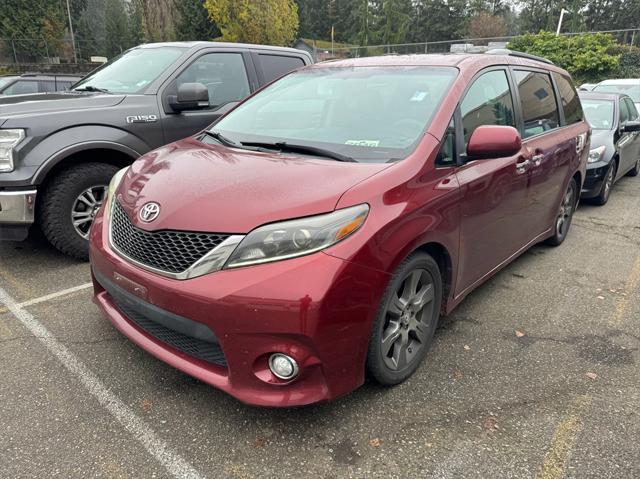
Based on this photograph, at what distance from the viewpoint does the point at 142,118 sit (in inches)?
174

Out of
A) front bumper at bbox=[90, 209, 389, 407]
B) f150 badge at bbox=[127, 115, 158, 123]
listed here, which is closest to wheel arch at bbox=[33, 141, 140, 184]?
f150 badge at bbox=[127, 115, 158, 123]

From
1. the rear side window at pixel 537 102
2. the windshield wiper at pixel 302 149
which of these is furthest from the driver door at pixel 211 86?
the rear side window at pixel 537 102

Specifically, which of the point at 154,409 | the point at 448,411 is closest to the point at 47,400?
the point at 154,409

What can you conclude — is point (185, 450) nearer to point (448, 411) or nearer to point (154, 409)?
point (154, 409)

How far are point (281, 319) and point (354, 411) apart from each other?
0.75 meters

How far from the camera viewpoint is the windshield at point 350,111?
2.81 m

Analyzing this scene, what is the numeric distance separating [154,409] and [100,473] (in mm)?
413

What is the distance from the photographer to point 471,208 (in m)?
2.96

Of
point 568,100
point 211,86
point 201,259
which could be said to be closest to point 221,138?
point 201,259

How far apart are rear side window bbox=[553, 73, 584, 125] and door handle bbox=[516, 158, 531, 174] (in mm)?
1406

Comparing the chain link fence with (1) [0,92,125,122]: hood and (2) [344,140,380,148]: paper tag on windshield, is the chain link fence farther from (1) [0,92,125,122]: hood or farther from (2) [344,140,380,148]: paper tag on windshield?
(2) [344,140,380,148]: paper tag on windshield

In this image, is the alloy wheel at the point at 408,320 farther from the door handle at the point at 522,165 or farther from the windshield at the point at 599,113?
the windshield at the point at 599,113

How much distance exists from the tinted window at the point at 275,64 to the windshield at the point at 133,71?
0.96m

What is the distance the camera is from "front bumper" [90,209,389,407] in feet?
6.70
